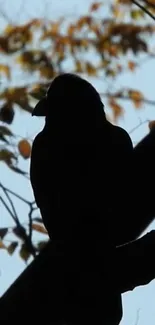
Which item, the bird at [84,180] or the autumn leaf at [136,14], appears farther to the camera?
the autumn leaf at [136,14]

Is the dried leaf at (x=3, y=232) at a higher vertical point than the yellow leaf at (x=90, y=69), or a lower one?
lower

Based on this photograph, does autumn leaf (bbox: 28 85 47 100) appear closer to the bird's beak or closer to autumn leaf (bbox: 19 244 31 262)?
the bird's beak

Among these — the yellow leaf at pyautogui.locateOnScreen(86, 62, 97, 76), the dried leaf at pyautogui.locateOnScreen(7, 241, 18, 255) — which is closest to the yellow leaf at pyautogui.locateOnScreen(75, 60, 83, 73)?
the yellow leaf at pyautogui.locateOnScreen(86, 62, 97, 76)

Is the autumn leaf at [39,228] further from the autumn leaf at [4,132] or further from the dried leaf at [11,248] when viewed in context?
the autumn leaf at [4,132]

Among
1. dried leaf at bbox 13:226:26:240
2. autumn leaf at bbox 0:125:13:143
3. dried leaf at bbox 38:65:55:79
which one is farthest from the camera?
dried leaf at bbox 38:65:55:79

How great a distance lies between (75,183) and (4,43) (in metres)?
2.26

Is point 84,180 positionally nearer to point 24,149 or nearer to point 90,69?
point 24,149

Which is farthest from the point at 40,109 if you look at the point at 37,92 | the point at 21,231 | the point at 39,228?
the point at 21,231

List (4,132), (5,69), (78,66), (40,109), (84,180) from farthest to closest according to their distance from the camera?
(78,66)
(5,69)
(40,109)
(4,132)
(84,180)

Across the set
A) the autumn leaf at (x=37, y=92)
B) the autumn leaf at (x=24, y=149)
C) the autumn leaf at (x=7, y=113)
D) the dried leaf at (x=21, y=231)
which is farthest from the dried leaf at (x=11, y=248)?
the autumn leaf at (x=37, y=92)

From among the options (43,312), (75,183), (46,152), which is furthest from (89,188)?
(43,312)

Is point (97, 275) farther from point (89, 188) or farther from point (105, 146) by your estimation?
point (105, 146)

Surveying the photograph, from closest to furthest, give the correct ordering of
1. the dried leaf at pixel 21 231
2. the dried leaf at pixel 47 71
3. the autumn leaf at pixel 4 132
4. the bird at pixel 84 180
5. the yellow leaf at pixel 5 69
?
the bird at pixel 84 180, the dried leaf at pixel 21 231, the autumn leaf at pixel 4 132, the yellow leaf at pixel 5 69, the dried leaf at pixel 47 71

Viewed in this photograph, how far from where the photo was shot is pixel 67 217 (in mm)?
2994
